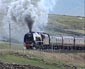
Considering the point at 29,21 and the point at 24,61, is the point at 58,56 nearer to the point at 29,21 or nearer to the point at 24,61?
the point at 24,61

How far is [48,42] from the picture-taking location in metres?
80.2

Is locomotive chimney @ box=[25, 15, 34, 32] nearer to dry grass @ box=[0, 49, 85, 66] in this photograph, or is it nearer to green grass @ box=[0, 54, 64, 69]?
dry grass @ box=[0, 49, 85, 66]

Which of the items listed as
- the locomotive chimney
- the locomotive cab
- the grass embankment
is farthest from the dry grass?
the locomotive chimney

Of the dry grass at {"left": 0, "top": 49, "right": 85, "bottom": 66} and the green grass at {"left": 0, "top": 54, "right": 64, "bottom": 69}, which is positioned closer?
the green grass at {"left": 0, "top": 54, "right": 64, "bottom": 69}

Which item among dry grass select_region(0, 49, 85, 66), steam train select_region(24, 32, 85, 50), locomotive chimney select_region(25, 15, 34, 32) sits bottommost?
dry grass select_region(0, 49, 85, 66)

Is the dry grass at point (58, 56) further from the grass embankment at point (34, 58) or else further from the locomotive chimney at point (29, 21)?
the locomotive chimney at point (29, 21)

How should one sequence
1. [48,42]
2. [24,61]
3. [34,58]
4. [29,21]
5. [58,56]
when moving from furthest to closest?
1. [29,21]
2. [48,42]
3. [58,56]
4. [34,58]
5. [24,61]

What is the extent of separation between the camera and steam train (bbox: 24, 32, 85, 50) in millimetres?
77144

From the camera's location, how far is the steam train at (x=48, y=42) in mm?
77144

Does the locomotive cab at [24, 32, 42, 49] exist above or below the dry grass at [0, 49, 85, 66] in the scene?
above

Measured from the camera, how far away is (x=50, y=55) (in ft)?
214

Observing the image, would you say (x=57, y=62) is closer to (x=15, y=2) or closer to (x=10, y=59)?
(x=10, y=59)

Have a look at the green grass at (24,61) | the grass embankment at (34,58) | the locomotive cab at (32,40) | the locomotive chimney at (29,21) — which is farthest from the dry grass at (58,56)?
the locomotive chimney at (29,21)

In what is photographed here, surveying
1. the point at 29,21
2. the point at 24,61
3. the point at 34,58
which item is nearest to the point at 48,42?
the point at 29,21
